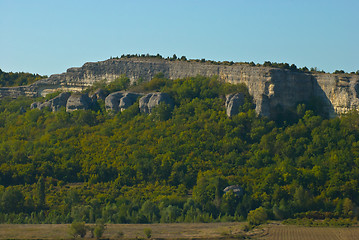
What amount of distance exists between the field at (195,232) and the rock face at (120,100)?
1940 centimetres

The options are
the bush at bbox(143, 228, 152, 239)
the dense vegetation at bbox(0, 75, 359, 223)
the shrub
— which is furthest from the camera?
the dense vegetation at bbox(0, 75, 359, 223)

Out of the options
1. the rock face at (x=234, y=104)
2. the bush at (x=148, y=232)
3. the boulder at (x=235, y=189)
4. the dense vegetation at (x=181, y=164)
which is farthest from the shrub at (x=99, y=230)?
the rock face at (x=234, y=104)

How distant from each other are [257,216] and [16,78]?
4357 centimetres

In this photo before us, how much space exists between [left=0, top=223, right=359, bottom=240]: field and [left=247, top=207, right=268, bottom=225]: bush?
0.69m

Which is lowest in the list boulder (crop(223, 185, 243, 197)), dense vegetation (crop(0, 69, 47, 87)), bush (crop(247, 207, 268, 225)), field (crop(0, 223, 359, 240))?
field (crop(0, 223, 359, 240))

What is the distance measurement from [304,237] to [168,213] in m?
9.56

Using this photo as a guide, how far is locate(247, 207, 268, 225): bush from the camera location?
189 ft

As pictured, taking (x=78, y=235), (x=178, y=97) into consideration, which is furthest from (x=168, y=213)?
(x=178, y=97)

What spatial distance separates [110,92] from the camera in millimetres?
79312

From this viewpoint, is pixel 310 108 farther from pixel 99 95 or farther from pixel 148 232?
pixel 99 95

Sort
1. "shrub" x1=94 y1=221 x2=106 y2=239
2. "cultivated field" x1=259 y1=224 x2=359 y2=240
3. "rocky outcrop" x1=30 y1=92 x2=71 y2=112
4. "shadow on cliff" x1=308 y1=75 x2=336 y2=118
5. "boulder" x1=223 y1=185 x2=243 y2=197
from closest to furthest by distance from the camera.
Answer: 1. "cultivated field" x1=259 y1=224 x2=359 y2=240
2. "shrub" x1=94 y1=221 x2=106 y2=239
3. "boulder" x1=223 y1=185 x2=243 y2=197
4. "shadow on cliff" x1=308 y1=75 x2=336 y2=118
5. "rocky outcrop" x1=30 y1=92 x2=71 y2=112

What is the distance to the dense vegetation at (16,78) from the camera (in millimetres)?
92250

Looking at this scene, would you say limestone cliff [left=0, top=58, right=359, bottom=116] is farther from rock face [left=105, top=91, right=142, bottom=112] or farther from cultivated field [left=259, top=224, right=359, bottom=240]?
cultivated field [left=259, top=224, right=359, bottom=240]

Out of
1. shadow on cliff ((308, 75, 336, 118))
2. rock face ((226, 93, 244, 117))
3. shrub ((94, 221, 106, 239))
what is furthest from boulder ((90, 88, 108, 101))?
shrub ((94, 221, 106, 239))
